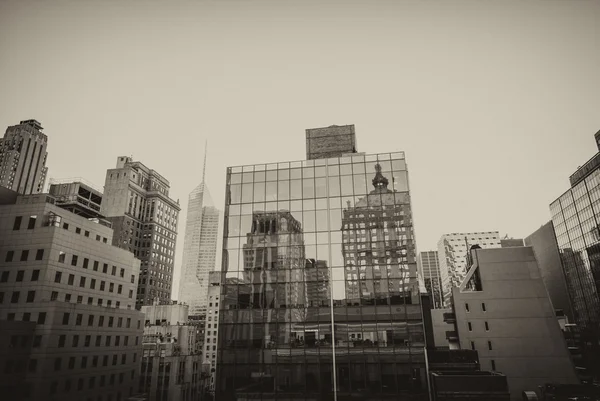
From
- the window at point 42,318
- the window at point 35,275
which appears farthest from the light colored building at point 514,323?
the window at point 35,275

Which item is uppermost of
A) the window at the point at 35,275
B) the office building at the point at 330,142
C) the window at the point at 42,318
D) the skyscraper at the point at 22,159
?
the skyscraper at the point at 22,159

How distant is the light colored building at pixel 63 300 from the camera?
50.7 metres

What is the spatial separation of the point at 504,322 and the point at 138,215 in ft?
425

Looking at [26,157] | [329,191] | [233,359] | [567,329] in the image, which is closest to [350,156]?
[329,191]

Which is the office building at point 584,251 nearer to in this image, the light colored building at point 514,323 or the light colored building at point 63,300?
the light colored building at point 514,323

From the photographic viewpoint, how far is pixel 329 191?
4309 cm

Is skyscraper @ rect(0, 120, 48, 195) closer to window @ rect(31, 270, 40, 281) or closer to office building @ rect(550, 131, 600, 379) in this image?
window @ rect(31, 270, 40, 281)

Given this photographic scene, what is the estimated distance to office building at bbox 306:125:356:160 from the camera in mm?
47438

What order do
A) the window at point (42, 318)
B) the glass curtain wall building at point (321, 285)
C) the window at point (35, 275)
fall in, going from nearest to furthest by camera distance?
the glass curtain wall building at point (321, 285), the window at point (42, 318), the window at point (35, 275)

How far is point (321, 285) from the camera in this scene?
131ft

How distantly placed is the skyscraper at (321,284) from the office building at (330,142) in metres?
3.02

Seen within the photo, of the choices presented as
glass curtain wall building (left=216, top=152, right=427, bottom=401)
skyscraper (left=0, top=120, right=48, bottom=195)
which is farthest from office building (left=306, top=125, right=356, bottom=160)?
skyscraper (left=0, top=120, right=48, bottom=195)

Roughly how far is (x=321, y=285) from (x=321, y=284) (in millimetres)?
104

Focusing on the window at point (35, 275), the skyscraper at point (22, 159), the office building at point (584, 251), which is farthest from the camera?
the skyscraper at point (22, 159)
